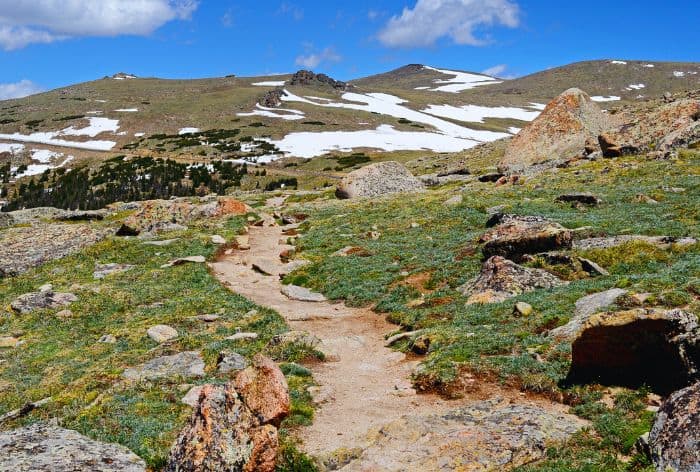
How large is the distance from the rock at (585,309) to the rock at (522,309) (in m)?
1.38

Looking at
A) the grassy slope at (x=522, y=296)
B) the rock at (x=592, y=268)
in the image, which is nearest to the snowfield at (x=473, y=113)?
the grassy slope at (x=522, y=296)

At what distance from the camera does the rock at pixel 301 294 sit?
78.9 ft

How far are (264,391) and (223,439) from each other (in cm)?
122

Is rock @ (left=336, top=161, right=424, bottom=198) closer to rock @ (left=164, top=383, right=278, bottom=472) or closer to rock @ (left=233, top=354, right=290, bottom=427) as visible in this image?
rock @ (left=233, top=354, right=290, bottom=427)

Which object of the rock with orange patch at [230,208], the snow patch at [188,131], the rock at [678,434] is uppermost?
the snow patch at [188,131]

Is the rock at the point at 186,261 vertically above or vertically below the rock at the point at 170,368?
above

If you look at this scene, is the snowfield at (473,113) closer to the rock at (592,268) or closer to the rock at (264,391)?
the rock at (592,268)

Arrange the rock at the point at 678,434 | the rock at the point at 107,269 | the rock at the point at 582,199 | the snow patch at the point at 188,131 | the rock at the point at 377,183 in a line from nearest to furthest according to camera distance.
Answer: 1. the rock at the point at 678,434
2. the rock at the point at 107,269
3. the rock at the point at 582,199
4. the rock at the point at 377,183
5. the snow patch at the point at 188,131

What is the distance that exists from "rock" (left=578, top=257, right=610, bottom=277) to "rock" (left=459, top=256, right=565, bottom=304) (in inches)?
49.9

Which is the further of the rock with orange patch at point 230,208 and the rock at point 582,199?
the rock with orange patch at point 230,208

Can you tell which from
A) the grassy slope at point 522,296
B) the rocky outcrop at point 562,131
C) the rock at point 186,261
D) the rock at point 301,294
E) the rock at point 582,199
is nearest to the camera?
the grassy slope at point 522,296

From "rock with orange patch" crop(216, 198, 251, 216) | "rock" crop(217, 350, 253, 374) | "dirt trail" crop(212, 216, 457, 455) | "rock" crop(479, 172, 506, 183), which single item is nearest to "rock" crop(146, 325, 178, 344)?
"rock" crop(217, 350, 253, 374)

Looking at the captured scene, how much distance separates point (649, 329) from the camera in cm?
1200

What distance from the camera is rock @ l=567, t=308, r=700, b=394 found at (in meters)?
11.4
